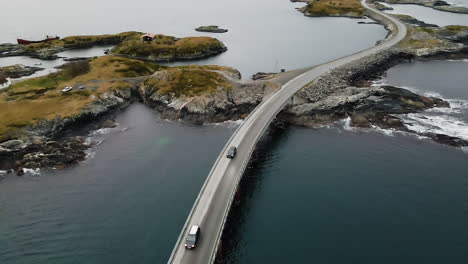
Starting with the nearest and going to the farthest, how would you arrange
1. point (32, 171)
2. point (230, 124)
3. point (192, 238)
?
point (192, 238)
point (32, 171)
point (230, 124)

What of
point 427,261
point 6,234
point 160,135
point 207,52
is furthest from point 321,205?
point 207,52

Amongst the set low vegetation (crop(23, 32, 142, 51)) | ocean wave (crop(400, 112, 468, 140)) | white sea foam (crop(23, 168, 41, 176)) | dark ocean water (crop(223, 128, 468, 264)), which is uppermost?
low vegetation (crop(23, 32, 142, 51))

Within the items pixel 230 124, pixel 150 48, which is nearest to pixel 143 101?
pixel 230 124

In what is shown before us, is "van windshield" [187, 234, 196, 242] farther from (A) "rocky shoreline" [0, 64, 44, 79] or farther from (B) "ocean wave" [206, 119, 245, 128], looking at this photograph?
(A) "rocky shoreline" [0, 64, 44, 79]

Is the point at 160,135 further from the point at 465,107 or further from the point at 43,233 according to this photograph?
the point at 465,107

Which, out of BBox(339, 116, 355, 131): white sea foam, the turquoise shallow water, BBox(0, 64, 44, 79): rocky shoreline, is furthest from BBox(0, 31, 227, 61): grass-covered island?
BBox(339, 116, 355, 131): white sea foam

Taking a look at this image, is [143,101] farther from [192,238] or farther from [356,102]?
[192,238]

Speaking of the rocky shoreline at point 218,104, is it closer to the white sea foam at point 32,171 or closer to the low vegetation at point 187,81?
the low vegetation at point 187,81
